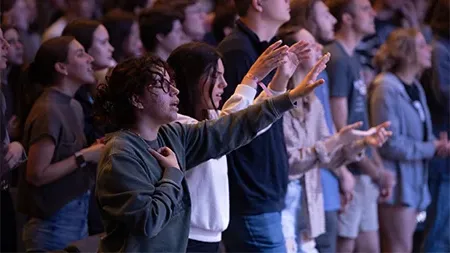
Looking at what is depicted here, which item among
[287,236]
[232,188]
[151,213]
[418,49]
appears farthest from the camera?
[418,49]

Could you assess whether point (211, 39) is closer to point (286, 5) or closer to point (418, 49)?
point (418, 49)

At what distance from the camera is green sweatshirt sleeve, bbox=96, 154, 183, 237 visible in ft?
7.58

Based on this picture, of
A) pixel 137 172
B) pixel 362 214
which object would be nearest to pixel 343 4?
pixel 362 214

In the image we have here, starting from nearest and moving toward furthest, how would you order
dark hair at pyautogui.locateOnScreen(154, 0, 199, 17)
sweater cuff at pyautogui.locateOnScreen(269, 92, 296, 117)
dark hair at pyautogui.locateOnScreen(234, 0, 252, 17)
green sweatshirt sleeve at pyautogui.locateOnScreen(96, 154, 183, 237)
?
green sweatshirt sleeve at pyautogui.locateOnScreen(96, 154, 183, 237) < sweater cuff at pyautogui.locateOnScreen(269, 92, 296, 117) < dark hair at pyautogui.locateOnScreen(234, 0, 252, 17) < dark hair at pyautogui.locateOnScreen(154, 0, 199, 17)

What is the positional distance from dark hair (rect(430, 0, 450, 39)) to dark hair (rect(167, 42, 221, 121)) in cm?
209

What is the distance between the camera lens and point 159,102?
8.16 feet

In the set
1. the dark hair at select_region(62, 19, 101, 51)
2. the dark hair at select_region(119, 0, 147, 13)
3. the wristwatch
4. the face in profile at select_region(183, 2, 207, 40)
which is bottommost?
the wristwatch

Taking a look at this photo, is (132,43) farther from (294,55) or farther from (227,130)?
(227,130)

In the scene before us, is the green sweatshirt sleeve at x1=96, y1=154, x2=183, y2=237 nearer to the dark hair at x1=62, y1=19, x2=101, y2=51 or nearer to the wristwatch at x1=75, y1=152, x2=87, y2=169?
the wristwatch at x1=75, y1=152, x2=87, y2=169

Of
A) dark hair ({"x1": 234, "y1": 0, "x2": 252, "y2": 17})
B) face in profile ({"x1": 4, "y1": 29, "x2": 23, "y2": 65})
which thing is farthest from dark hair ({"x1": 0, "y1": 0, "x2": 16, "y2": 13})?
dark hair ({"x1": 234, "y1": 0, "x2": 252, "y2": 17})

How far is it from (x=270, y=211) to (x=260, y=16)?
63cm

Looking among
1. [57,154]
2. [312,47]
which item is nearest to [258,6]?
[312,47]

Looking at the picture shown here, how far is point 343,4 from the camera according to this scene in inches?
156

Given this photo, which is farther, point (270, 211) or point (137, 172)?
point (270, 211)
